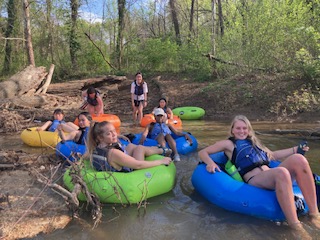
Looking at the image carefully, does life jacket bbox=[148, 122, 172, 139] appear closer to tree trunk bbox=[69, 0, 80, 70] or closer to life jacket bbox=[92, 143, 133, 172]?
life jacket bbox=[92, 143, 133, 172]

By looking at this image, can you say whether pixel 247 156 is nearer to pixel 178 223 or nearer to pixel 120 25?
pixel 178 223

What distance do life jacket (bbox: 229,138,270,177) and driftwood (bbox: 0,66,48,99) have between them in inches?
334

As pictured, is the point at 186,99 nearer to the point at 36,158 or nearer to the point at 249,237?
the point at 36,158

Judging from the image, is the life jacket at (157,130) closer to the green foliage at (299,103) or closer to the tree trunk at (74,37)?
the green foliage at (299,103)

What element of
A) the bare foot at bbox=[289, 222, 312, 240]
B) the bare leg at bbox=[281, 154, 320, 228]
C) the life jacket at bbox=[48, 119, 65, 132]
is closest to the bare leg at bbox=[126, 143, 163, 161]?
the bare leg at bbox=[281, 154, 320, 228]

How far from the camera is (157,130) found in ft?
19.6

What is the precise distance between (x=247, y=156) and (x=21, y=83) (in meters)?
9.19

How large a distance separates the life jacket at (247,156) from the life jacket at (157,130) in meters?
2.18

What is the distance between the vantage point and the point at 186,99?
12062 mm

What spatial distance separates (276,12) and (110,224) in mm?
9842

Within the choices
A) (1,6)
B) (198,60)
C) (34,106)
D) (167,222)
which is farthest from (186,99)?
(1,6)

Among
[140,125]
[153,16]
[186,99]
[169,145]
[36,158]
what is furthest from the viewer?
[153,16]

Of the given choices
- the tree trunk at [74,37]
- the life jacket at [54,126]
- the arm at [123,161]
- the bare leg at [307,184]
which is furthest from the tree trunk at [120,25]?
the bare leg at [307,184]

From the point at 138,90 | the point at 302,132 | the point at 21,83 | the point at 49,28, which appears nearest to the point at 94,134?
the point at 302,132
